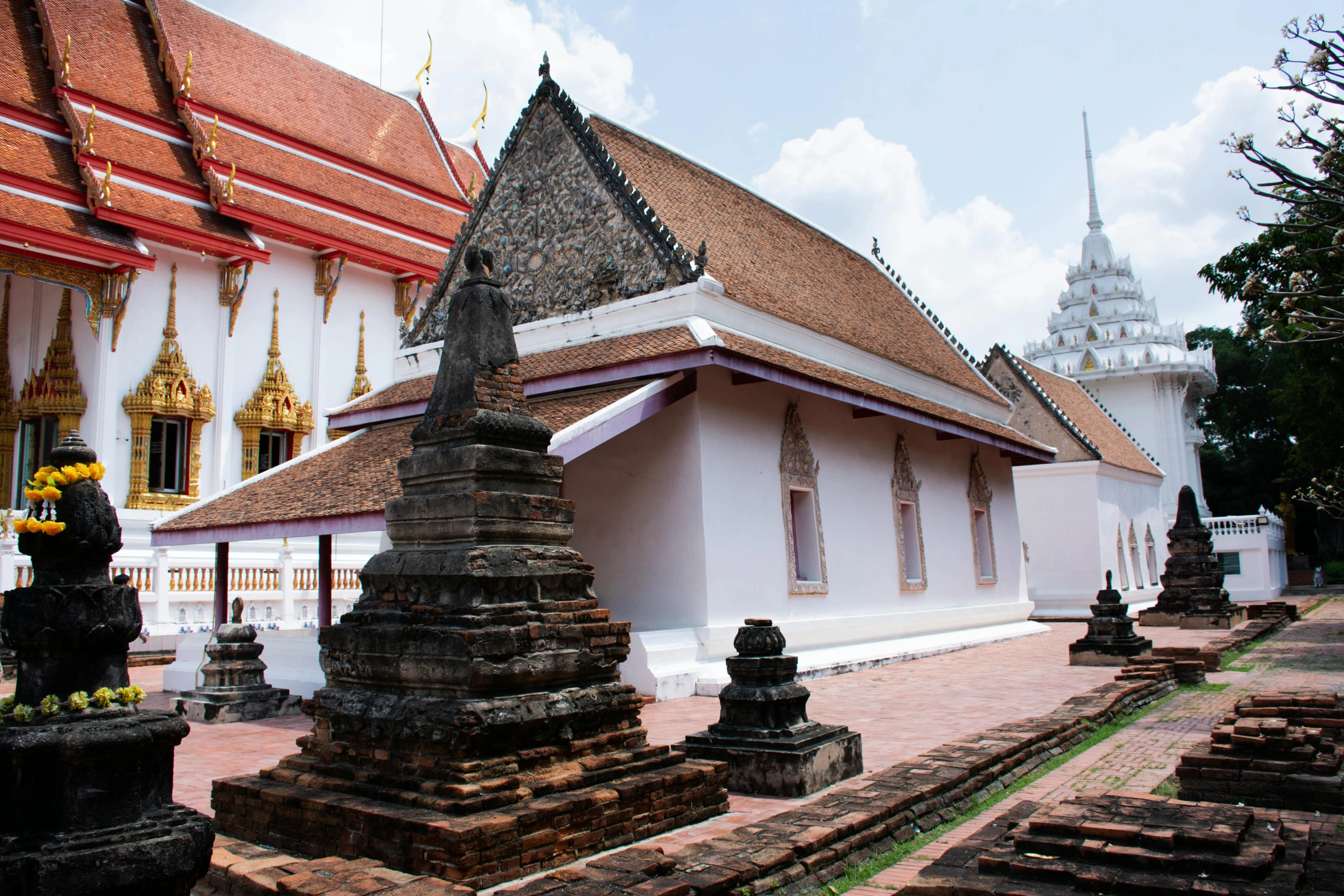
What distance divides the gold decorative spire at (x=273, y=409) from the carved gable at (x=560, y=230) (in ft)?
23.1

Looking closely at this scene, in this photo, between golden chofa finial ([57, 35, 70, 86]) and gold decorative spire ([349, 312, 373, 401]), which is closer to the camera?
golden chofa finial ([57, 35, 70, 86])

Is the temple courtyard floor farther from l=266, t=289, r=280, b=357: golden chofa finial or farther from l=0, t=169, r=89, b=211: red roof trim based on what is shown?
l=0, t=169, r=89, b=211: red roof trim

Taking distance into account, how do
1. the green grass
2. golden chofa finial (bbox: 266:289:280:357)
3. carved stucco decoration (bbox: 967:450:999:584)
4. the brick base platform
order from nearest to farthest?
1. the brick base platform
2. the green grass
3. carved stucco decoration (bbox: 967:450:999:584)
4. golden chofa finial (bbox: 266:289:280:357)

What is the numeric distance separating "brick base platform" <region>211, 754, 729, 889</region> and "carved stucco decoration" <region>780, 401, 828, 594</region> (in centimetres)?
602

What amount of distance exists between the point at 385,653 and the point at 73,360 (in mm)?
15088

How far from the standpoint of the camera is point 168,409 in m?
16.9

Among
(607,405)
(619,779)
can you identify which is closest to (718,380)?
(607,405)

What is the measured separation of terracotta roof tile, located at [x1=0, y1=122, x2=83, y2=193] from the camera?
52.4 ft

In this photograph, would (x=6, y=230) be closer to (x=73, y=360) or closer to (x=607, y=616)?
(x=73, y=360)

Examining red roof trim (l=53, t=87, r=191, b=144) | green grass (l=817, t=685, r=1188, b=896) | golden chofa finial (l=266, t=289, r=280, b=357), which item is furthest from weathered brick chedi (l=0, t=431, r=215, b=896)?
red roof trim (l=53, t=87, r=191, b=144)

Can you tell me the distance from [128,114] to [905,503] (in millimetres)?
15072

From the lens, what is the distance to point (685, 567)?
970cm

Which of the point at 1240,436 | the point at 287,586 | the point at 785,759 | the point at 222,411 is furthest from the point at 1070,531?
the point at 1240,436

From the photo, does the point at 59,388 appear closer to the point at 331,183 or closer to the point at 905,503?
the point at 331,183
